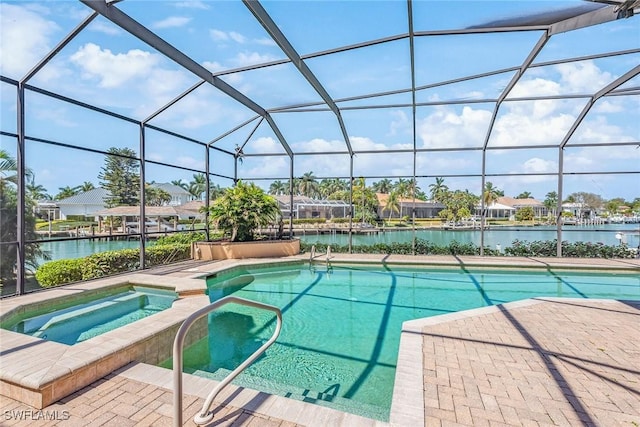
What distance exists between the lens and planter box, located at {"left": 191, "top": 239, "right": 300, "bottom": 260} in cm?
1008

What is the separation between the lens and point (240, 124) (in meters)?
9.92

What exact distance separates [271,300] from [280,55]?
4.79 m

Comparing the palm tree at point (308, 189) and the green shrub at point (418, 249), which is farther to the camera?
the palm tree at point (308, 189)

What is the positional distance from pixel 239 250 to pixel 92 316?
202 inches

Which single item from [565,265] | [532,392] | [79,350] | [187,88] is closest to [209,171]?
[187,88]

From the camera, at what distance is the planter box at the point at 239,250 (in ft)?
33.1

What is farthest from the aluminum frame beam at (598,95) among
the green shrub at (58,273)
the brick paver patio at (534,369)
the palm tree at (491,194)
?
the palm tree at (491,194)

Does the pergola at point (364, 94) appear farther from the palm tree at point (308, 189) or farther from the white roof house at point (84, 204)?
the palm tree at point (308, 189)

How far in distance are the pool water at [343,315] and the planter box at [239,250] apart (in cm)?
124

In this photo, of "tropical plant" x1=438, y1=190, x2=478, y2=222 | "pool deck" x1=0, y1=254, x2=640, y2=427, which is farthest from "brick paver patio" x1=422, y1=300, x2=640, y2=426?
"tropical plant" x1=438, y1=190, x2=478, y2=222

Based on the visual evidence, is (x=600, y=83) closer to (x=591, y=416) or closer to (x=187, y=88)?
(x=591, y=416)

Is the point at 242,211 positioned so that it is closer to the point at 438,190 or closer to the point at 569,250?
the point at 569,250

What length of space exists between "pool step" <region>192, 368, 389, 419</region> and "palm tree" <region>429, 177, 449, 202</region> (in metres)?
49.0

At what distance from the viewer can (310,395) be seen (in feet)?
11.0
